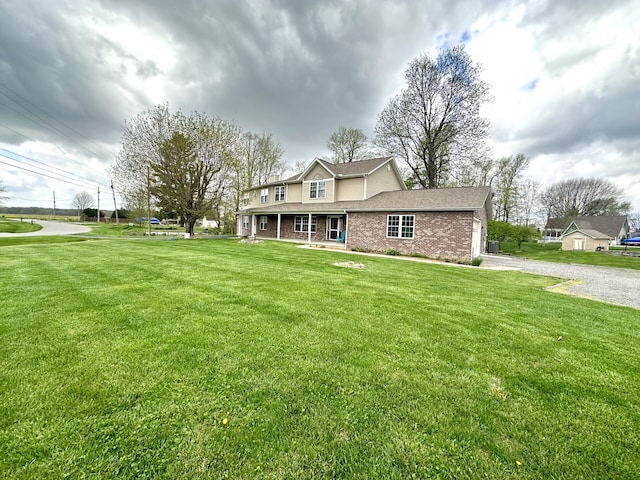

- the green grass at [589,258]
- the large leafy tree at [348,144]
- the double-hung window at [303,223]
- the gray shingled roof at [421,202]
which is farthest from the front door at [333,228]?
the green grass at [589,258]

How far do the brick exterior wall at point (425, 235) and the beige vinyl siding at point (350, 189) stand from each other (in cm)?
282

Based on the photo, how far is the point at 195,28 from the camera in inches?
528

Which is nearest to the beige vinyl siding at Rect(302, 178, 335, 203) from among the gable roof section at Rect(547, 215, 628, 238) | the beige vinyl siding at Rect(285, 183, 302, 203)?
the beige vinyl siding at Rect(285, 183, 302, 203)

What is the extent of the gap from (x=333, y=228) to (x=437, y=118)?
632 inches

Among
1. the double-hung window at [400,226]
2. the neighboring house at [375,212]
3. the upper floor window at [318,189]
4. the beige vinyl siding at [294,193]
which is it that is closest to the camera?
the neighboring house at [375,212]

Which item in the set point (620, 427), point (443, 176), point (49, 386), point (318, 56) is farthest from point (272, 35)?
point (443, 176)

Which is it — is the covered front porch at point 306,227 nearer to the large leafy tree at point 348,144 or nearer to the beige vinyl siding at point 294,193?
the beige vinyl siding at point 294,193

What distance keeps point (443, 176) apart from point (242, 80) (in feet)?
69.2

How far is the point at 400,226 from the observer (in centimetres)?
1581

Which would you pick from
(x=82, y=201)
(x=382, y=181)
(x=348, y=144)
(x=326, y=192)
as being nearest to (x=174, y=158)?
(x=326, y=192)

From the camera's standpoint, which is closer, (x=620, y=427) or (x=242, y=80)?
(x=620, y=427)

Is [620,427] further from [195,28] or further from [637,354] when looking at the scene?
[195,28]

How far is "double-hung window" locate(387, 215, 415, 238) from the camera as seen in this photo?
1545cm

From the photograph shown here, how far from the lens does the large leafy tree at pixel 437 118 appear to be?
77.9 feet
